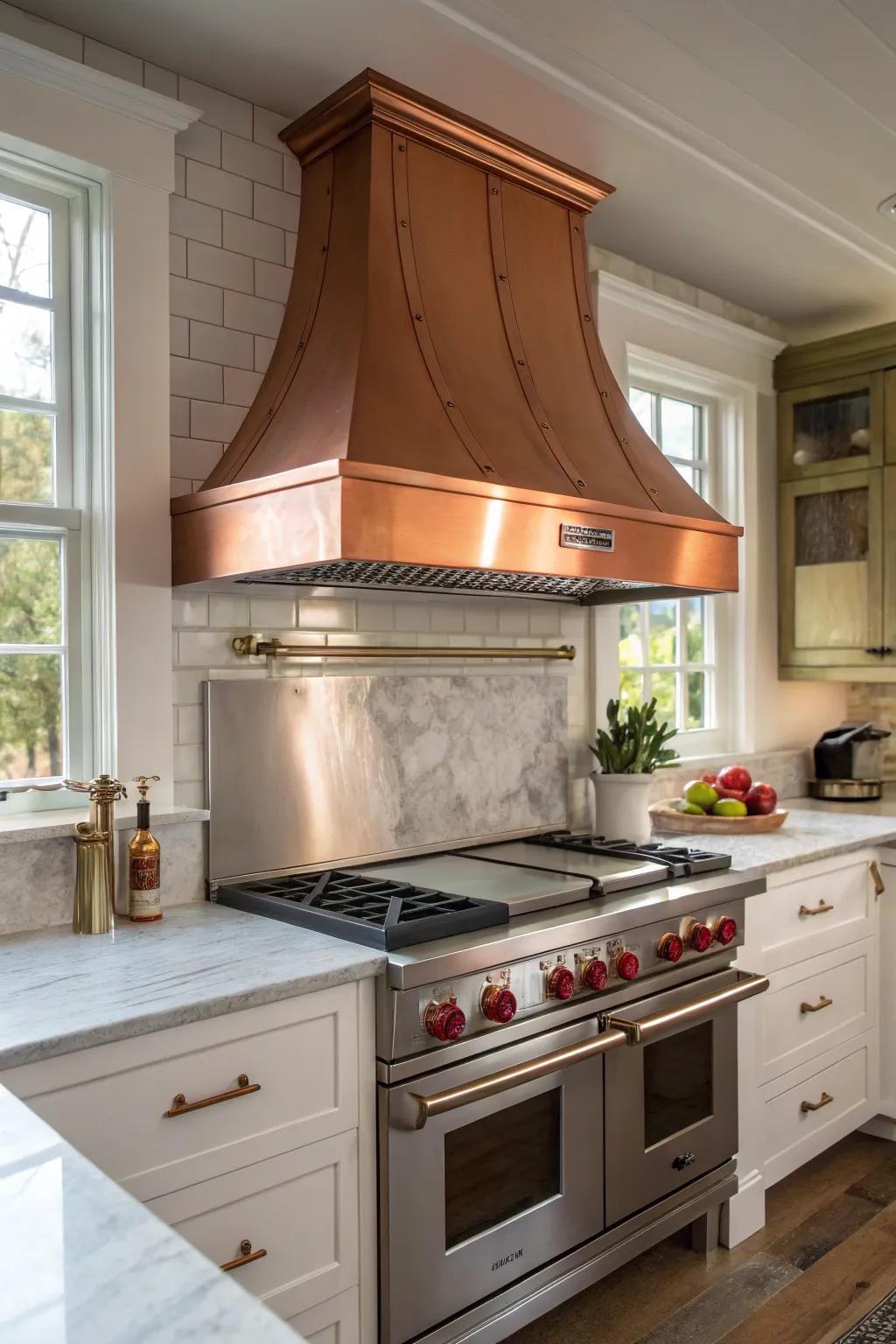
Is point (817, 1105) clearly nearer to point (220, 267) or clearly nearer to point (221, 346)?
point (221, 346)

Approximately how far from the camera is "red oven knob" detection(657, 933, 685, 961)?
2.31 m

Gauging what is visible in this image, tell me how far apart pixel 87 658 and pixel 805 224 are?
97.1 inches

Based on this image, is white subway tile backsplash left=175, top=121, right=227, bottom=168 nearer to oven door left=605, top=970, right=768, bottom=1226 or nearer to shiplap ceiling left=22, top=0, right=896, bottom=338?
shiplap ceiling left=22, top=0, right=896, bottom=338

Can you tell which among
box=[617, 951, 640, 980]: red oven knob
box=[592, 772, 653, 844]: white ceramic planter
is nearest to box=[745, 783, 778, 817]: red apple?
box=[592, 772, 653, 844]: white ceramic planter

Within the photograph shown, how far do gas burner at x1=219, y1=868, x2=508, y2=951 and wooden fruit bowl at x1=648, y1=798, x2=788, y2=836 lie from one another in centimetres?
124

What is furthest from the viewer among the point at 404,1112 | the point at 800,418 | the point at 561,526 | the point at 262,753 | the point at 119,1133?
the point at 800,418

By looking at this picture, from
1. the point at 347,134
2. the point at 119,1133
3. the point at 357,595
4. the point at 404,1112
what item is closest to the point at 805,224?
the point at 347,134

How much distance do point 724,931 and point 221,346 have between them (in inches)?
70.7

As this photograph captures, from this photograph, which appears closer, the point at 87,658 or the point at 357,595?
the point at 87,658

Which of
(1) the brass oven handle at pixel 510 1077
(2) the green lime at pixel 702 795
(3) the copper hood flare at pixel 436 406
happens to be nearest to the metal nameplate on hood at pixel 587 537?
(3) the copper hood flare at pixel 436 406

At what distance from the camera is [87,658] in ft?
7.52

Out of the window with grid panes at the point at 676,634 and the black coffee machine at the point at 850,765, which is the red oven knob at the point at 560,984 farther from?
the black coffee machine at the point at 850,765

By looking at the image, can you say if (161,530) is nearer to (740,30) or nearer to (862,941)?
(740,30)

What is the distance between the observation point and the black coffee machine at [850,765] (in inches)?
157
